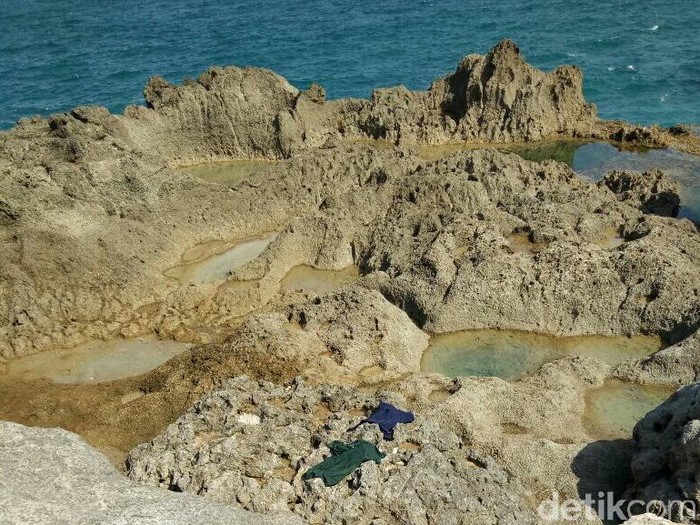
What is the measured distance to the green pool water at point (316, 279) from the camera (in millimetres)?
25734

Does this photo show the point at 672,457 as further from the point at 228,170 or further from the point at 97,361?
the point at 228,170

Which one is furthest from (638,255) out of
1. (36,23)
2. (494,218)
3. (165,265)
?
(36,23)

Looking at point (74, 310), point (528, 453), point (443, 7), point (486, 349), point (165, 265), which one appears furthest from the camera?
point (443, 7)

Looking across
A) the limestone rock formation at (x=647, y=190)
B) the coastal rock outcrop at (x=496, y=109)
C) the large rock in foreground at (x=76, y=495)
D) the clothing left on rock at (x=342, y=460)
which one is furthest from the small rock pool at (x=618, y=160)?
the large rock in foreground at (x=76, y=495)

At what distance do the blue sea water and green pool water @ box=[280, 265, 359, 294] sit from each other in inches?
1131

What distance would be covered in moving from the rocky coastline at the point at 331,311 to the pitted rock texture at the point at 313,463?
5 cm

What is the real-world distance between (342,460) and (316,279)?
13.0 metres

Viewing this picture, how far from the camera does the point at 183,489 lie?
13.5 metres

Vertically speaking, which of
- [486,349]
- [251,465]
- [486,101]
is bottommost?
[486,349]

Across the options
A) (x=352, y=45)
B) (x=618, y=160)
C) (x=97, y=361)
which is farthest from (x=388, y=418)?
(x=352, y=45)

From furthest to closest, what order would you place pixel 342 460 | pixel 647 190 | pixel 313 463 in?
pixel 647 190 → pixel 313 463 → pixel 342 460

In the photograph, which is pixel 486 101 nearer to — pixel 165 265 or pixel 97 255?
pixel 165 265

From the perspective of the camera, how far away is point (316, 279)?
26.2 m

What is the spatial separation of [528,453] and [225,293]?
528 inches
